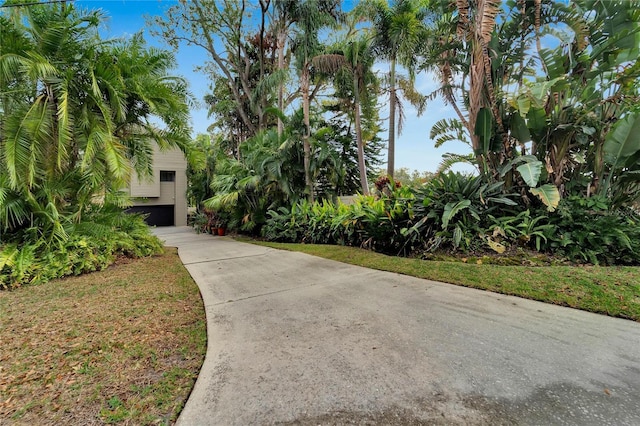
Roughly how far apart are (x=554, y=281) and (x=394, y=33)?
9.15m

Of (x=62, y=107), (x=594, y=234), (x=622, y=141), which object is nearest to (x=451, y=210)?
(x=594, y=234)

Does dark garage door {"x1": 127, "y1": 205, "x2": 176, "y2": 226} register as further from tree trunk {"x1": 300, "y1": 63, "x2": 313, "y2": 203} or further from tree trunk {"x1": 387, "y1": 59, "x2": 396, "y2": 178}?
tree trunk {"x1": 387, "y1": 59, "x2": 396, "y2": 178}

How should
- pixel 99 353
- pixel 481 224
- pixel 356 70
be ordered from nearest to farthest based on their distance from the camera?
1. pixel 99 353
2. pixel 481 224
3. pixel 356 70

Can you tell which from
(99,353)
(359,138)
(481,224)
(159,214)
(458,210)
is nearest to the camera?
(99,353)

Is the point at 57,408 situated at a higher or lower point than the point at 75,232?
lower

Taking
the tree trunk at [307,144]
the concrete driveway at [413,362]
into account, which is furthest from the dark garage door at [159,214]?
the concrete driveway at [413,362]

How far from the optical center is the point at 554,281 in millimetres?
3832

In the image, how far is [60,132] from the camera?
538cm

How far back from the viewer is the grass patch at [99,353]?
72.6 inches

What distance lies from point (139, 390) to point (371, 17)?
12.3 meters

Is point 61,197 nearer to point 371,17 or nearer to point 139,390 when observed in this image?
point 139,390

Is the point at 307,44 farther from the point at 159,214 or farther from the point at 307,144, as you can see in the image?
the point at 159,214

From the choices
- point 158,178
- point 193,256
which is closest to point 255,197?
point 193,256

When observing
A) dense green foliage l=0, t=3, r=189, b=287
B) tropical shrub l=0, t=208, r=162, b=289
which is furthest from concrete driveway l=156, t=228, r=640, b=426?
dense green foliage l=0, t=3, r=189, b=287
